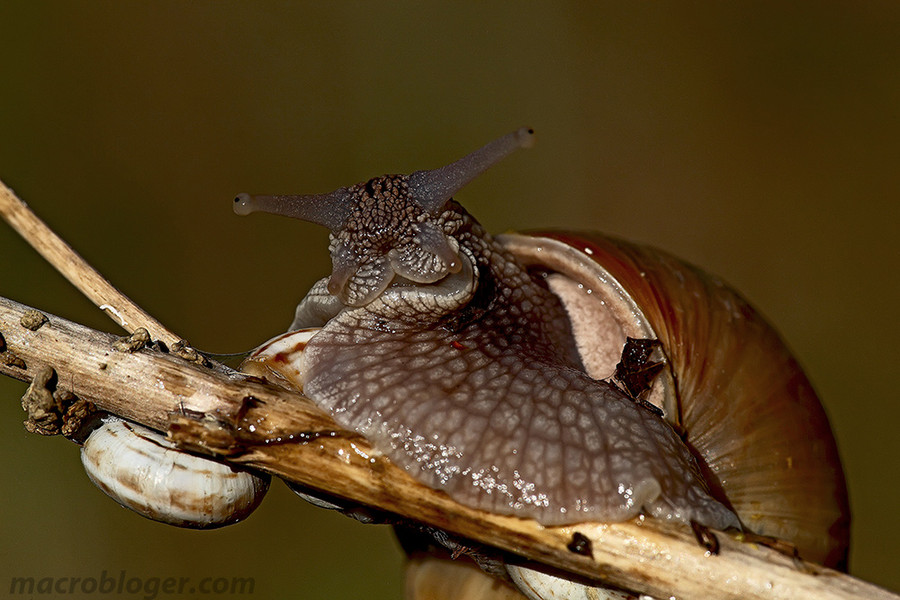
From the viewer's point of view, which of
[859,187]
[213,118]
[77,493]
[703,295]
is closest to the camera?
[703,295]

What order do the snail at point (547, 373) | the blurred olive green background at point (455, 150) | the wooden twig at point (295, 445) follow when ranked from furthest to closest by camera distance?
the blurred olive green background at point (455, 150), the snail at point (547, 373), the wooden twig at point (295, 445)

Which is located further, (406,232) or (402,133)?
(402,133)

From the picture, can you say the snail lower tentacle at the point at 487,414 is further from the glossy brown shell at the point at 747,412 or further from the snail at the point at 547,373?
the glossy brown shell at the point at 747,412

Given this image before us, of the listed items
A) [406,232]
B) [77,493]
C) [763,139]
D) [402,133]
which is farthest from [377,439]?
[763,139]

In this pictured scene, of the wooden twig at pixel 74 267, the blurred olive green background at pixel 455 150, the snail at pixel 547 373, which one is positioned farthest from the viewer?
the blurred olive green background at pixel 455 150

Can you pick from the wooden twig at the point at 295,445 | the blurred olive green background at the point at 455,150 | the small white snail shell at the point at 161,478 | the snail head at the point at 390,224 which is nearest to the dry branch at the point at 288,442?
the wooden twig at the point at 295,445

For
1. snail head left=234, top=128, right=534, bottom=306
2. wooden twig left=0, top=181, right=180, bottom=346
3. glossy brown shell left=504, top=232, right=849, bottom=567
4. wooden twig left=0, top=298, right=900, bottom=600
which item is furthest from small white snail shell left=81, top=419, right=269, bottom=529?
glossy brown shell left=504, top=232, right=849, bottom=567

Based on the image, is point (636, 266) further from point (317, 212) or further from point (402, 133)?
point (402, 133)
